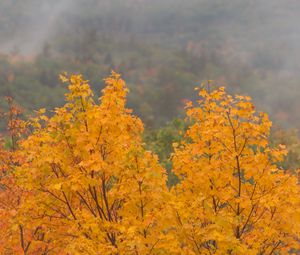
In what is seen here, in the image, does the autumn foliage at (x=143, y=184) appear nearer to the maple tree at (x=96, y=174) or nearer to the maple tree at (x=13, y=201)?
the maple tree at (x=96, y=174)

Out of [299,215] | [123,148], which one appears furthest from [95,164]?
[299,215]

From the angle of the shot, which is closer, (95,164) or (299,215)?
(95,164)

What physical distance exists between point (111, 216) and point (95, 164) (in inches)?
79.5

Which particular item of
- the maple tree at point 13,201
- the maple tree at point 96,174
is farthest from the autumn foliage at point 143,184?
the maple tree at point 13,201

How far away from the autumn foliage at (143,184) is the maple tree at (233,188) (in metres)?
0.03

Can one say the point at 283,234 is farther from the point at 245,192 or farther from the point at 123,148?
the point at 123,148

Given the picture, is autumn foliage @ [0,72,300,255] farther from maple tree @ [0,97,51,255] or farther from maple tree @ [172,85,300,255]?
maple tree @ [0,97,51,255]

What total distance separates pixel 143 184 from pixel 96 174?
1.14 metres

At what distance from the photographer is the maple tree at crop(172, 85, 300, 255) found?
9328 mm

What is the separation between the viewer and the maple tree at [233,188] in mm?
9328

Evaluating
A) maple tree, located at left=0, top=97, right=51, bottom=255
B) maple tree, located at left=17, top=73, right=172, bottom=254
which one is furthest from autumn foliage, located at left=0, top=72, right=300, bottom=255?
maple tree, located at left=0, top=97, right=51, bottom=255

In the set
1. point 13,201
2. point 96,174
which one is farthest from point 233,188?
point 13,201

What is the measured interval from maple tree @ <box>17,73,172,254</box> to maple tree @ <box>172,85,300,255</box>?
0.84 metres

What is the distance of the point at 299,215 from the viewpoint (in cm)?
988
